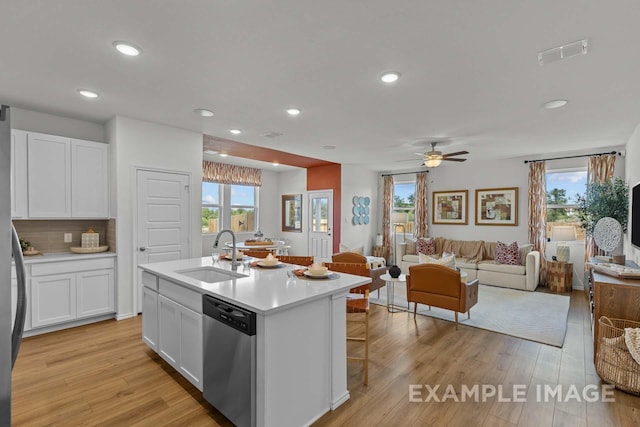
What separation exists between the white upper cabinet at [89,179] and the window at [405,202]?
20.2ft

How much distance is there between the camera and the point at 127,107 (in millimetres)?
3615

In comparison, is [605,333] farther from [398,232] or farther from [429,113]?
[398,232]

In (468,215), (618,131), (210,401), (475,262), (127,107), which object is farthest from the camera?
(468,215)

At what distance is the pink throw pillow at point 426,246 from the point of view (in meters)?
7.23

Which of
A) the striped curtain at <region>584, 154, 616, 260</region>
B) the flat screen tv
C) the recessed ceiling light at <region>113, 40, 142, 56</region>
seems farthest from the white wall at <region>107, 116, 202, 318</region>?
the striped curtain at <region>584, 154, 616, 260</region>

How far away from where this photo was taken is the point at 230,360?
1982 mm

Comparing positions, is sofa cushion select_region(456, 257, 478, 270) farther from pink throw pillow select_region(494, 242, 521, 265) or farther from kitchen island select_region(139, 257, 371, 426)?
kitchen island select_region(139, 257, 371, 426)

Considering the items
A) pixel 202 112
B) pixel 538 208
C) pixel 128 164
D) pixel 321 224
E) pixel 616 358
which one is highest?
pixel 202 112

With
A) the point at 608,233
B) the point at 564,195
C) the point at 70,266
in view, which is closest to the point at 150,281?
the point at 70,266

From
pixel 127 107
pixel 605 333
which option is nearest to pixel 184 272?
pixel 127 107

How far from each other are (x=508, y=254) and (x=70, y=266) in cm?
702

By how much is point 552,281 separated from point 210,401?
6162 millimetres

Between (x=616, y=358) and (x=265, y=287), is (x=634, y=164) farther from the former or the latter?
(x=265, y=287)

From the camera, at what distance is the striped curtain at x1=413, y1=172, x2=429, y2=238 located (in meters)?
7.90
